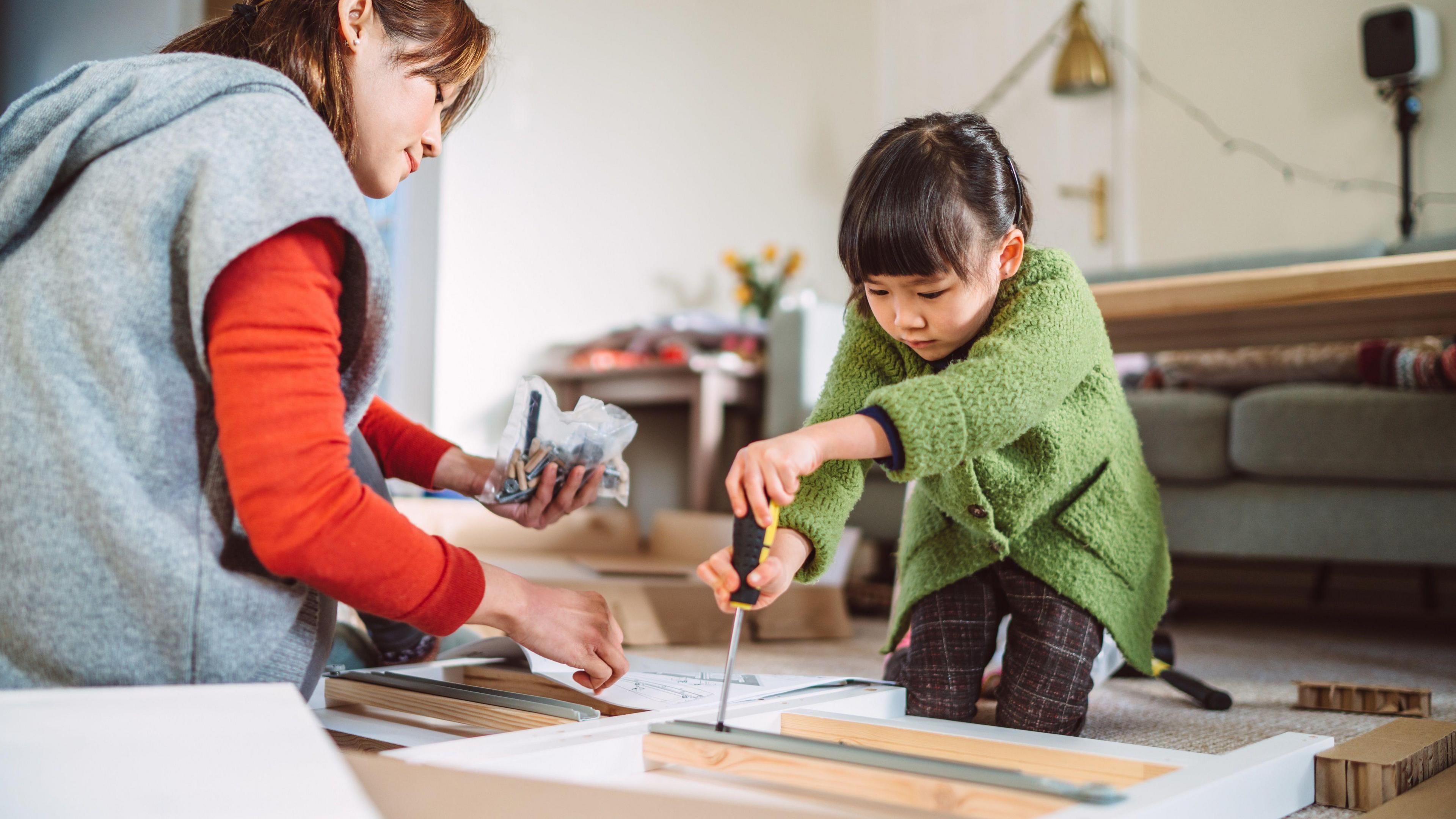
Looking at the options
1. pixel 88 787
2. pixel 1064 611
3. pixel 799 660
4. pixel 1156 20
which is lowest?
pixel 799 660

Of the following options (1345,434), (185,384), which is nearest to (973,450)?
(185,384)

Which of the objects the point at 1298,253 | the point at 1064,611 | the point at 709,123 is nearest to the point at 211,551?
the point at 1064,611

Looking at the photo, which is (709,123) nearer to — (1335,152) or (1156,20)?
(1156,20)

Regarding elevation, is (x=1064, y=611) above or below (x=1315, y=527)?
above

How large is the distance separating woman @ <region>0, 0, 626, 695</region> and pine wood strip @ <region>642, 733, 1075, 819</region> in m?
0.16

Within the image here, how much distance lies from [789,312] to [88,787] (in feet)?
7.03

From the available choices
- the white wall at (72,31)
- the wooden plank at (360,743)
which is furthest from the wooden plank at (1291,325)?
the white wall at (72,31)

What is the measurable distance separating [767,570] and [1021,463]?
32 cm

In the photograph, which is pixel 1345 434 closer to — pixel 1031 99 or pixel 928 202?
pixel 928 202

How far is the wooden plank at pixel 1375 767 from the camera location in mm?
723

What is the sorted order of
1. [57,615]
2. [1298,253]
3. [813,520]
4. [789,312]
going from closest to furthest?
1. [57,615]
2. [813,520]
3. [1298,253]
4. [789,312]

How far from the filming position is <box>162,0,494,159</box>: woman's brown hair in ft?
2.48

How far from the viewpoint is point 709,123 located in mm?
3467

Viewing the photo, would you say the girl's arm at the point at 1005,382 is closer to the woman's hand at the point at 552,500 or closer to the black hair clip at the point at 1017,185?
the black hair clip at the point at 1017,185
